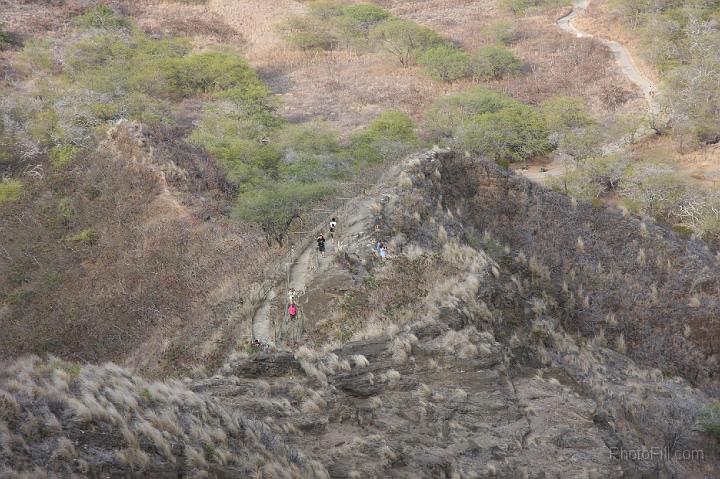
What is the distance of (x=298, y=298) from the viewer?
16.1m

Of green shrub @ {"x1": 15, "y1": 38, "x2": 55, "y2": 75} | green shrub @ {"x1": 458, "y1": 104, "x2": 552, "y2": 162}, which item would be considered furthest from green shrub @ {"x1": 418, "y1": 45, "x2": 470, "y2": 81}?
green shrub @ {"x1": 15, "y1": 38, "x2": 55, "y2": 75}

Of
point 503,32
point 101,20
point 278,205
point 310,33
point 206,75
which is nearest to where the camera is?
point 278,205

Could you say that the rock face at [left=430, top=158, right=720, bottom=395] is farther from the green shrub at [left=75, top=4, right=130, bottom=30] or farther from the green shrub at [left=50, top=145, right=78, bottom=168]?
the green shrub at [left=75, top=4, right=130, bottom=30]

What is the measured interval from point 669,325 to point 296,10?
73486mm

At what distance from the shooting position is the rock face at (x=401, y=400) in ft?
25.2

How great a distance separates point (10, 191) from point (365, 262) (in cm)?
2982

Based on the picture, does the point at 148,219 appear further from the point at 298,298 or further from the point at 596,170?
the point at 596,170

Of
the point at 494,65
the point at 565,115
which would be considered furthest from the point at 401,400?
the point at 494,65

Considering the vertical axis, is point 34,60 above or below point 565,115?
above

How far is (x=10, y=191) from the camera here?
3622 cm

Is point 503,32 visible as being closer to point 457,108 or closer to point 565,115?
point 457,108

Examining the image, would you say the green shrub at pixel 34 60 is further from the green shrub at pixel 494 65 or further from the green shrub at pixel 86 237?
the green shrub at pixel 494 65

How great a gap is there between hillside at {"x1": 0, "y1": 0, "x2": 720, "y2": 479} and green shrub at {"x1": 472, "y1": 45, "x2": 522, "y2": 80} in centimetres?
22

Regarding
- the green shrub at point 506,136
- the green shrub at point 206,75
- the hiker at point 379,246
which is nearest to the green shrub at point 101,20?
the green shrub at point 206,75
